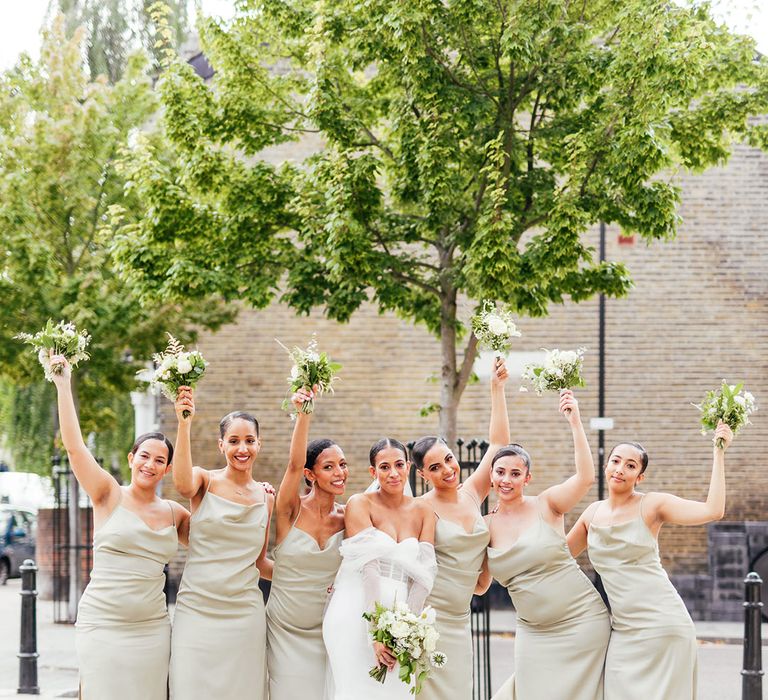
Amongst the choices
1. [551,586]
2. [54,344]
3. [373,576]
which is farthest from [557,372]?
[54,344]

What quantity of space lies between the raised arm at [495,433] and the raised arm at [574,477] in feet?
1.24

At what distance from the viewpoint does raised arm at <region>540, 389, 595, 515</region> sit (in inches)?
243

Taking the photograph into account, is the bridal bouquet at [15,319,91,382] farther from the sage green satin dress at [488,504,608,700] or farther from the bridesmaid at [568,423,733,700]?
the bridesmaid at [568,423,733,700]

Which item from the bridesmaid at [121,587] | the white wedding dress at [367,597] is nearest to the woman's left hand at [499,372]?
the white wedding dress at [367,597]

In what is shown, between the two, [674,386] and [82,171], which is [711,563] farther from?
[82,171]

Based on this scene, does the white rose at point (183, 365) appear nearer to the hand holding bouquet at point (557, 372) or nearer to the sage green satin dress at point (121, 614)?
the sage green satin dress at point (121, 614)

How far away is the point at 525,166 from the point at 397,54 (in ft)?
9.31

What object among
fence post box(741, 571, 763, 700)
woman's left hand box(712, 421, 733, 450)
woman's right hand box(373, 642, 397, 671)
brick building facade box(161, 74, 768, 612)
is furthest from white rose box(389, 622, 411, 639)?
brick building facade box(161, 74, 768, 612)

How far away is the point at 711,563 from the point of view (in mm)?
14781

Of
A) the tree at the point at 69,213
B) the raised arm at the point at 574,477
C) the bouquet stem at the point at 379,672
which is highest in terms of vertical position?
the tree at the point at 69,213

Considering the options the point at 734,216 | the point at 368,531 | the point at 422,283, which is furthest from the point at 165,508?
the point at 734,216

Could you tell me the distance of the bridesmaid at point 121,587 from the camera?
5859mm

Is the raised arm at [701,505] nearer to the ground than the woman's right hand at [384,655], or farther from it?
farther from it

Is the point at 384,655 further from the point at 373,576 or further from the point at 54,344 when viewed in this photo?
the point at 54,344
